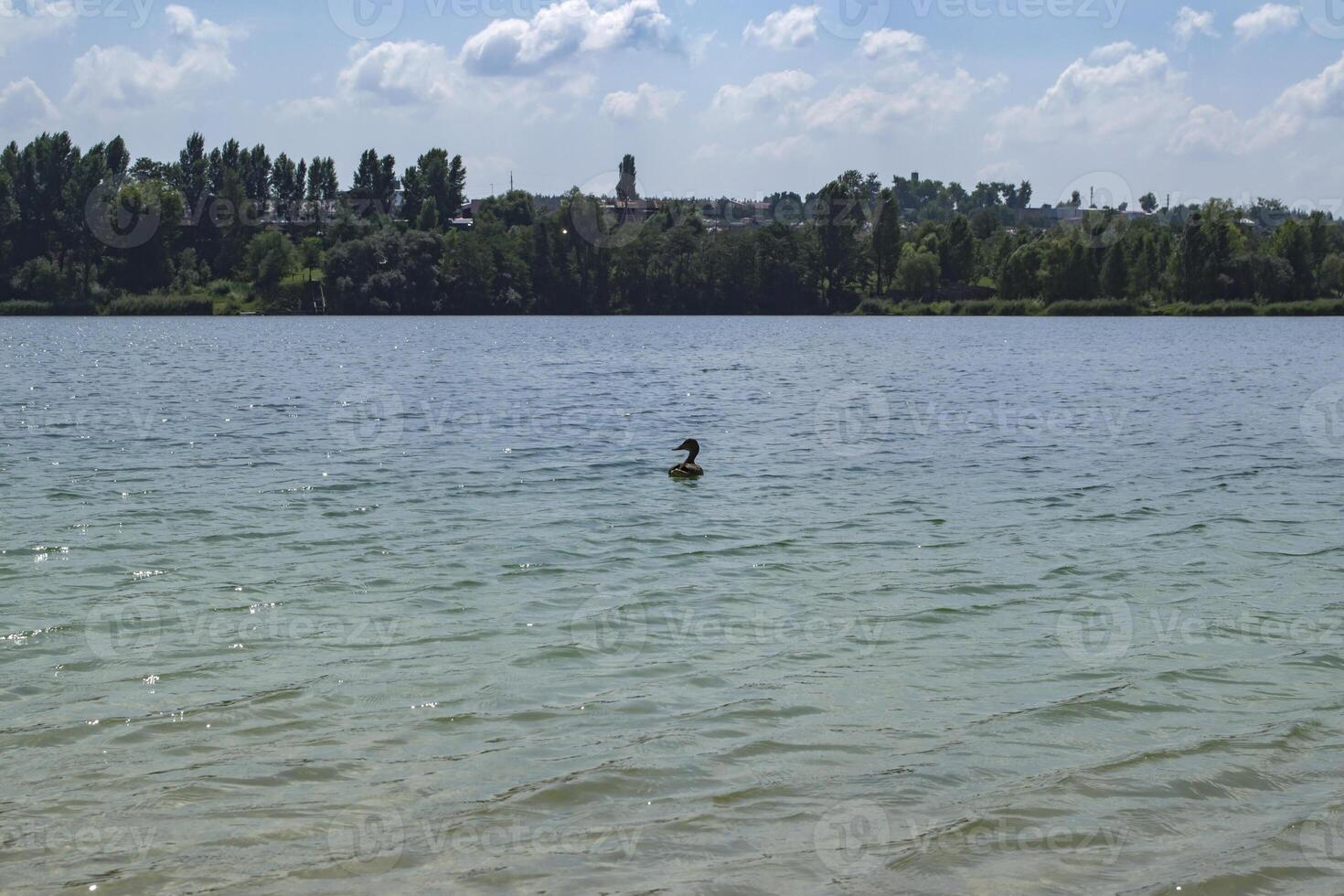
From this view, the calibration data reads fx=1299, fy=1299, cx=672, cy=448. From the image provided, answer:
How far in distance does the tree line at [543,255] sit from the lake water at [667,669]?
431 feet

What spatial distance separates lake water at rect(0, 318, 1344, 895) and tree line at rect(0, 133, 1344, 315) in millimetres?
131377

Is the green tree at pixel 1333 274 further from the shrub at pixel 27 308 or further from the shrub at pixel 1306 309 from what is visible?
the shrub at pixel 27 308

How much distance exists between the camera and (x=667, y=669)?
1081cm

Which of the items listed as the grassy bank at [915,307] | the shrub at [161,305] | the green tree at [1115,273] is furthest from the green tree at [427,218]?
the green tree at [1115,273]

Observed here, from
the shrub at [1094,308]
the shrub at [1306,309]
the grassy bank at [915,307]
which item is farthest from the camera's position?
the shrub at [1094,308]

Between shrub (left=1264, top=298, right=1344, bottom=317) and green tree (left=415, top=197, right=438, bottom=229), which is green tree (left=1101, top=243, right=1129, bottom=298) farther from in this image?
green tree (left=415, top=197, right=438, bottom=229)

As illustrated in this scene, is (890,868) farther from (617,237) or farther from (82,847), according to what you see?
(617,237)

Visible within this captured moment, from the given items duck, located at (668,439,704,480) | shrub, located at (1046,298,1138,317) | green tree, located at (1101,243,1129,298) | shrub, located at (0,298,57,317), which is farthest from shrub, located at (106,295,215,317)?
duck, located at (668,439,704,480)

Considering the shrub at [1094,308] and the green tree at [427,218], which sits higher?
the green tree at [427,218]

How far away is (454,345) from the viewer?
290ft

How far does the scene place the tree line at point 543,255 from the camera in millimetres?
150750

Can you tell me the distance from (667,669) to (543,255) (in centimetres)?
16932

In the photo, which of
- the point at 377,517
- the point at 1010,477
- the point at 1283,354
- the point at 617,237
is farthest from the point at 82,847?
the point at 617,237

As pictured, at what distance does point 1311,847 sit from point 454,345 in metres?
83.7
